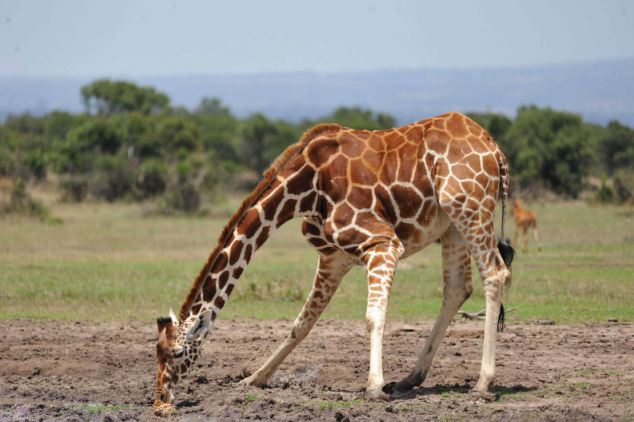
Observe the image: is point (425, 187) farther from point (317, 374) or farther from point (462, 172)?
point (317, 374)

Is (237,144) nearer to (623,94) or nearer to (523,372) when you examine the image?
(623,94)

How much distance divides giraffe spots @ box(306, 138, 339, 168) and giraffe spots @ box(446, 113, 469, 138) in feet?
3.15

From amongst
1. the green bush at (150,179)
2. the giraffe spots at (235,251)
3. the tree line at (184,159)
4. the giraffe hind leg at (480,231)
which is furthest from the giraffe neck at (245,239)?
the green bush at (150,179)

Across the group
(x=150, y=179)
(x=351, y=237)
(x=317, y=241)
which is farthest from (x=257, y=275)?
(x=150, y=179)

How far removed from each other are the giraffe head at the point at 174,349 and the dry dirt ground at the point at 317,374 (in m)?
0.19

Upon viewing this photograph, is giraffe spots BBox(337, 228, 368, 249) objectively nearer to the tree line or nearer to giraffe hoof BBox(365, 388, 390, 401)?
giraffe hoof BBox(365, 388, 390, 401)

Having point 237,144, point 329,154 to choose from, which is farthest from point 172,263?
point 237,144

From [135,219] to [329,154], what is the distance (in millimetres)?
21054

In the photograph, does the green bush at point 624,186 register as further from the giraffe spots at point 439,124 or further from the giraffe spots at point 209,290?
the giraffe spots at point 209,290

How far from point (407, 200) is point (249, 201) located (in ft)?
4.21

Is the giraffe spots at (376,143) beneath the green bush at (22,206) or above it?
above

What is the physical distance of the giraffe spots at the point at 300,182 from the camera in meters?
8.28

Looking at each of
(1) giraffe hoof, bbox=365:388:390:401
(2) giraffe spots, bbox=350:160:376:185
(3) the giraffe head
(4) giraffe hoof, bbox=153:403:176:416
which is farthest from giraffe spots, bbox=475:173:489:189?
(4) giraffe hoof, bbox=153:403:176:416

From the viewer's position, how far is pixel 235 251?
806cm
